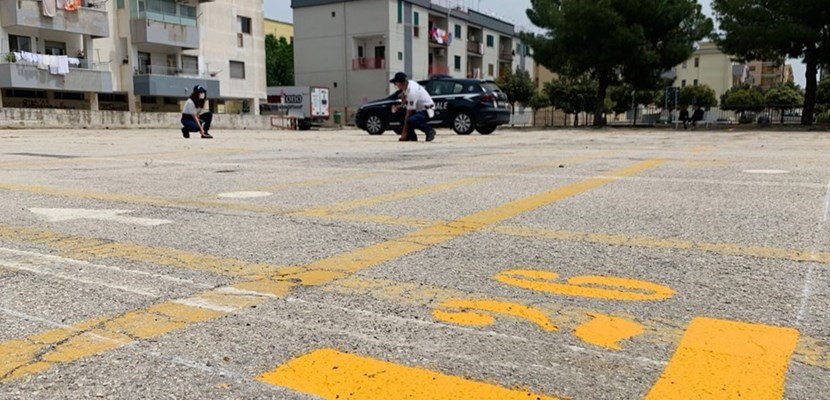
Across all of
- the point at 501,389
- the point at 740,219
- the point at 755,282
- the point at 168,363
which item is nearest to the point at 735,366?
the point at 501,389

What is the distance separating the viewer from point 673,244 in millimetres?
3568

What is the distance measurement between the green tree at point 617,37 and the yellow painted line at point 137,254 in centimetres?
2898

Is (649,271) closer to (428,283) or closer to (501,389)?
(428,283)

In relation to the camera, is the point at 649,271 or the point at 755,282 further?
the point at 649,271

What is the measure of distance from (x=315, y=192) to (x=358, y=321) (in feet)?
11.4

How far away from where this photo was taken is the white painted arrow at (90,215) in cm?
427

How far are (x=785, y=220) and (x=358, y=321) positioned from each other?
319cm

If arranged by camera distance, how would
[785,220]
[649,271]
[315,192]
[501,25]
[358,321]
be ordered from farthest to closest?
[501,25], [315,192], [785,220], [649,271], [358,321]

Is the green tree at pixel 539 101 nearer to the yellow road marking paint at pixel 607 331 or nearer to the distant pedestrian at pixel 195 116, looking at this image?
the distant pedestrian at pixel 195 116

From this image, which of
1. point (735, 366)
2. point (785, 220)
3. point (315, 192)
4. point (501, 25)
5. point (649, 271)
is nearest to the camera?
point (735, 366)

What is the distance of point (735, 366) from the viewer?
6.44ft

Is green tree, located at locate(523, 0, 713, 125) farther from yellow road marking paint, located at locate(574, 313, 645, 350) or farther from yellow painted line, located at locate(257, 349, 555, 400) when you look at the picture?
yellow painted line, located at locate(257, 349, 555, 400)

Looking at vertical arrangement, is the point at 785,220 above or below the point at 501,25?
below

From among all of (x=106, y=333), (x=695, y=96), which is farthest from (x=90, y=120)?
(x=695, y=96)
